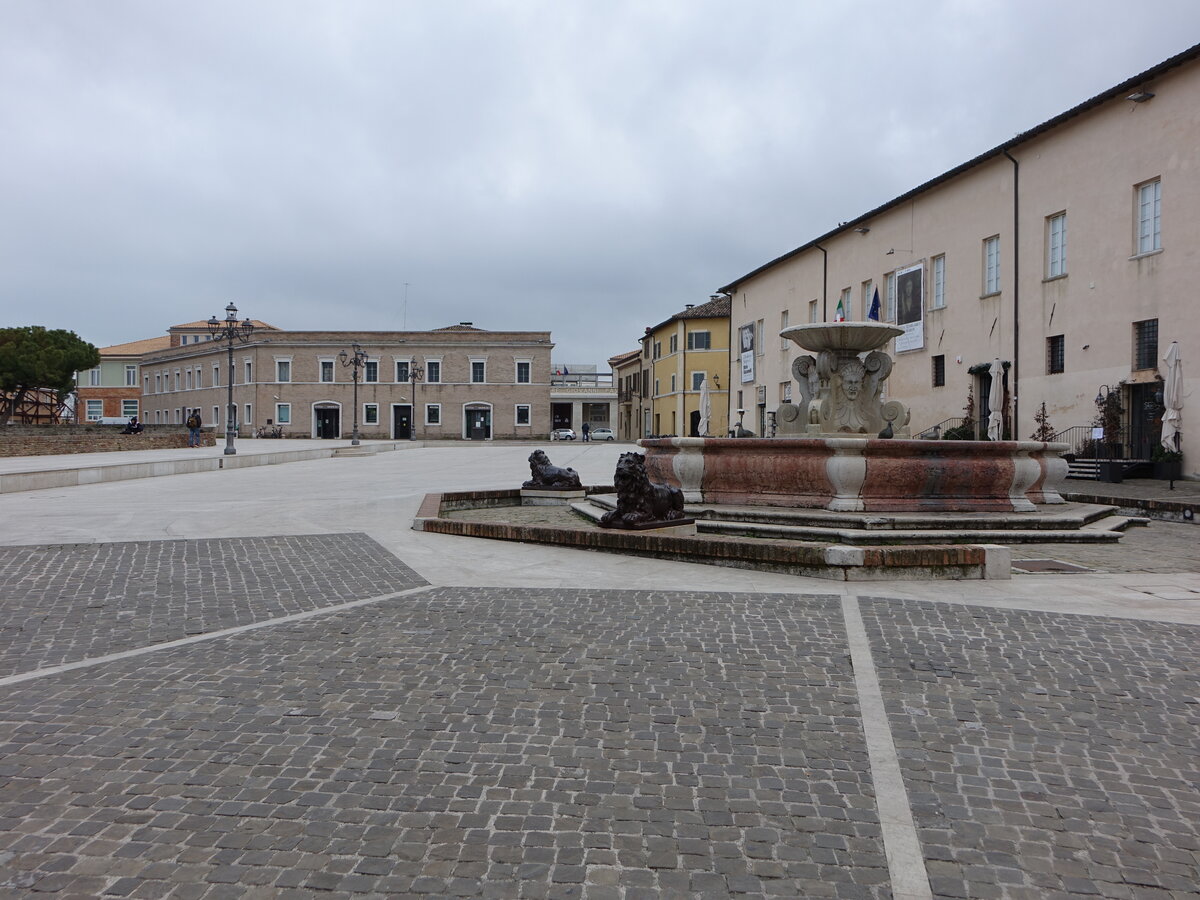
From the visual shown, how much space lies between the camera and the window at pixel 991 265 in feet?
86.0

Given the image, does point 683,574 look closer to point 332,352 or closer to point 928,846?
point 928,846

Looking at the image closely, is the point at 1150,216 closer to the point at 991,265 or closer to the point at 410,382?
the point at 991,265

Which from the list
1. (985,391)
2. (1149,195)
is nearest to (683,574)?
(1149,195)

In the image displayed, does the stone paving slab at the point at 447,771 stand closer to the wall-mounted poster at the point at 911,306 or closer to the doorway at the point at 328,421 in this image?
the wall-mounted poster at the point at 911,306

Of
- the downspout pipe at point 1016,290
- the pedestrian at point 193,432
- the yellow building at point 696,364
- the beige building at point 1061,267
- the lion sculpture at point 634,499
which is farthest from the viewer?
the yellow building at point 696,364

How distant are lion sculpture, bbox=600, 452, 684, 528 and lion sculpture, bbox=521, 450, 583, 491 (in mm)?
4415

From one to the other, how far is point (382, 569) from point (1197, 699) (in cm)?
609

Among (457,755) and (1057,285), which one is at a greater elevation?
(1057,285)

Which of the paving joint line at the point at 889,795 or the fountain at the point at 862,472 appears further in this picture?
the fountain at the point at 862,472

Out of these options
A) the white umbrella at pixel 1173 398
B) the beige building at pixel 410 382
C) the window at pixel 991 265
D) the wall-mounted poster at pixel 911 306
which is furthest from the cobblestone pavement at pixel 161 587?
the beige building at pixel 410 382

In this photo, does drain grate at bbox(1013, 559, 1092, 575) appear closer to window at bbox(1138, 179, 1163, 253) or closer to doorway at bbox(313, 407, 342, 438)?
window at bbox(1138, 179, 1163, 253)

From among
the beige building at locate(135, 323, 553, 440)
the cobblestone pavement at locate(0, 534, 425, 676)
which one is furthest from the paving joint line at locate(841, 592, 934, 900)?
the beige building at locate(135, 323, 553, 440)

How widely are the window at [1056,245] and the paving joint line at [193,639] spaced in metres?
22.7

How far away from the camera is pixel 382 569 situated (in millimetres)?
7676
